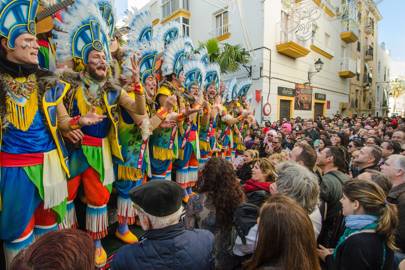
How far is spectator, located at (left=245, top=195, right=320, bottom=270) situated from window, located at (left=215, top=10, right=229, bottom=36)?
1310cm

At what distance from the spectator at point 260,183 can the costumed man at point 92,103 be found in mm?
1182

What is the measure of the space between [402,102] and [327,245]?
64133 mm

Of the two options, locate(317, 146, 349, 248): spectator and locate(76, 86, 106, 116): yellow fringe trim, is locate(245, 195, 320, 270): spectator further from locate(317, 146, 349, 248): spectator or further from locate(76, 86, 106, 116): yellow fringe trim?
locate(76, 86, 106, 116): yellow fringe trim

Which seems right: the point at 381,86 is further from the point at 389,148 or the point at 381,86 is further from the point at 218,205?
the point at 218,205

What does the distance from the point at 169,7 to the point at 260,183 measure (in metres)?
15.5

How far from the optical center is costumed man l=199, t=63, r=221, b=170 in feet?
14.8

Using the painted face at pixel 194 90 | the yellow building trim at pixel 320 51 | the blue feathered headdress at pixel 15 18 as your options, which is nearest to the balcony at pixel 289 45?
the yellow building trim at pixel 320 51

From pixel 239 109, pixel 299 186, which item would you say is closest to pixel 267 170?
pixel 299 186

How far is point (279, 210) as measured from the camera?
120cm

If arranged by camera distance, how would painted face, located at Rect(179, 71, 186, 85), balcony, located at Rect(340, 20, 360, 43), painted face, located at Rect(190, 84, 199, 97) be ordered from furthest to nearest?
balcony, located at Rect(340, 20, 360, 43)
painted face, located at Rect(190, 84, 199, 97)
painted face, located at Rect(179, 71, 186, 85)

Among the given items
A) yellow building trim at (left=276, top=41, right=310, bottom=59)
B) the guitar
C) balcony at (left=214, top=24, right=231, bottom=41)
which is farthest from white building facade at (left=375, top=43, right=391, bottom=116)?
the guitar

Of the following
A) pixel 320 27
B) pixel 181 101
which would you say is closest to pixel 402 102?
pixel 320 27

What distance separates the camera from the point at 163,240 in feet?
3.99

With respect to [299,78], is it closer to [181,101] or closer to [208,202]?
[181,101]
